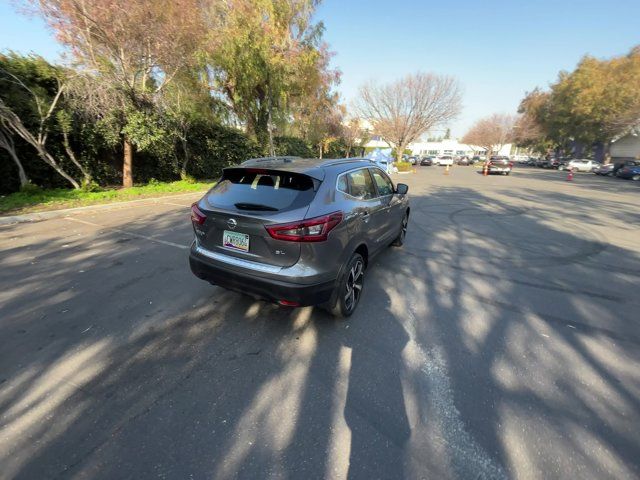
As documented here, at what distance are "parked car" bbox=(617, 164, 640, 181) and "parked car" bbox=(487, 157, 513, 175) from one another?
8270 millimetres

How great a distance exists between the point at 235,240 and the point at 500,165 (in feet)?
98.8

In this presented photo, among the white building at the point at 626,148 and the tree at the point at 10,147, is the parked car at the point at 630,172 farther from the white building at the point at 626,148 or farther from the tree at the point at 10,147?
the tree at the point at 10,147

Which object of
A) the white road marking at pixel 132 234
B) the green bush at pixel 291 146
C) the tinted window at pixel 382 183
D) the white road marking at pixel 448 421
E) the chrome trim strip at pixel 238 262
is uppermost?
the green bush at pixel 291 146

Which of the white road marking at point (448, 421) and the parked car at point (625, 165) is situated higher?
the parked car at point (625, 165)

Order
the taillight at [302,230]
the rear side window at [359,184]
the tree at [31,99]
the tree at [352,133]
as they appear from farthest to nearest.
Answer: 1. the tree at [352,133]
2. the tree at [31,99]
3. the rear side window at [359,184]
4. the taillight at [302,230]

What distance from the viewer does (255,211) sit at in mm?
2912

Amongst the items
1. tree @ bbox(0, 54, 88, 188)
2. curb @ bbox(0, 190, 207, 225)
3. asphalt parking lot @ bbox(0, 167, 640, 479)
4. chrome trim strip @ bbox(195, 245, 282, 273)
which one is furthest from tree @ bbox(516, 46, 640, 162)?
tree @ bbox(0, 54, 88, 188)

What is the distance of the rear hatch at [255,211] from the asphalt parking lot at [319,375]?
33.7 inches

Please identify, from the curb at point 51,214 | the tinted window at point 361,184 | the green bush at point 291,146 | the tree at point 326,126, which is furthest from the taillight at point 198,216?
the tree at point 326,126

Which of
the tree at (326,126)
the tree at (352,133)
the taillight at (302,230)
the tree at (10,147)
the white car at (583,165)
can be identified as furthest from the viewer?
the white car at (583,165)

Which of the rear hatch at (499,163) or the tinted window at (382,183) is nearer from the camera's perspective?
the tinted window at (382,183)

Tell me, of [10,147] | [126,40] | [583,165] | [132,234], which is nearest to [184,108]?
[126,40]

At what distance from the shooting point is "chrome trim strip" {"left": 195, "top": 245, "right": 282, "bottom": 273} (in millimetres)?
2862

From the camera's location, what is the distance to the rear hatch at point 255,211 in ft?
9.20
